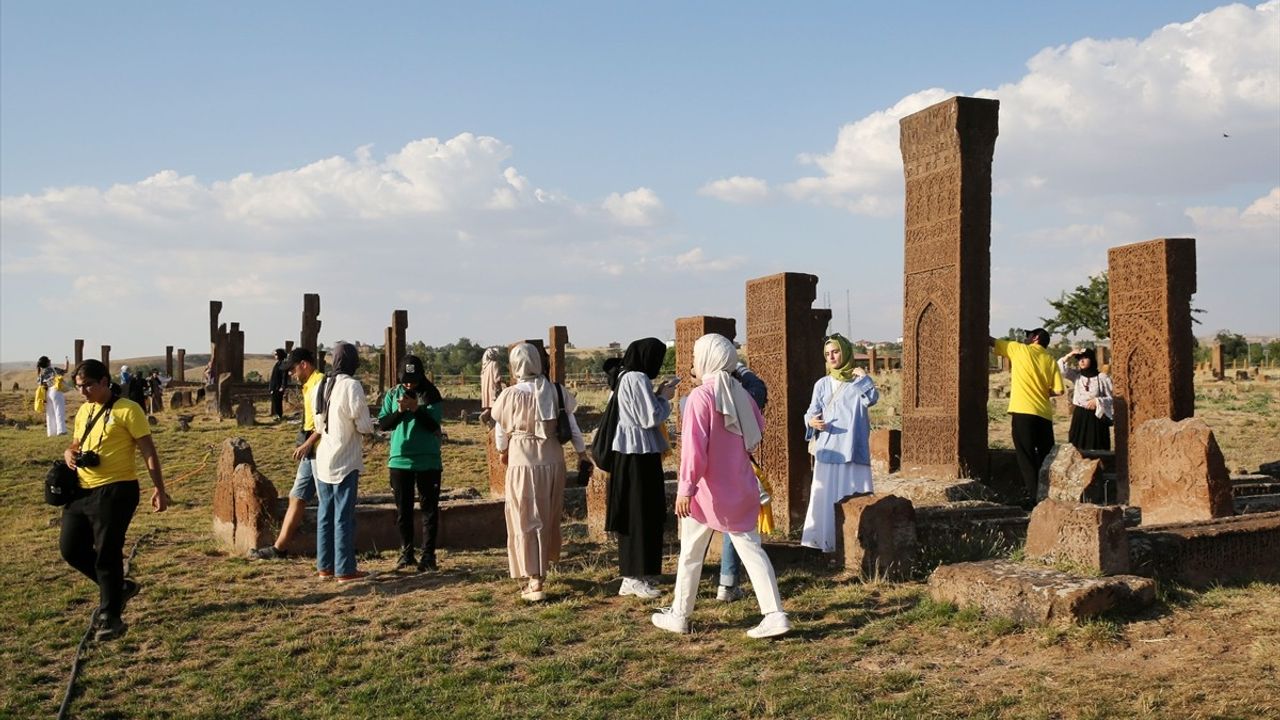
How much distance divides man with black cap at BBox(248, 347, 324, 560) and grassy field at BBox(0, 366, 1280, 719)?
0.56 m

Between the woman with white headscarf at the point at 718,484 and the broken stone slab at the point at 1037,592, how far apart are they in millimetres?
1064

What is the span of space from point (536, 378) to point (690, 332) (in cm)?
335

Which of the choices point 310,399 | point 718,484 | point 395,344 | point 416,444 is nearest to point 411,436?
point 416,444

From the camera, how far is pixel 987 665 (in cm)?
498

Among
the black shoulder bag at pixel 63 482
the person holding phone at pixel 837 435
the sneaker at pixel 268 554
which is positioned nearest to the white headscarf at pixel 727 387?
the person holding phone at pixel 837 435

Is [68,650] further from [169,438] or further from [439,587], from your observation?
[169,438]

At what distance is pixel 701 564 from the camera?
221 inches

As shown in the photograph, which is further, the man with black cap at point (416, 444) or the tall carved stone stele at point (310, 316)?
the tall carved stone stele at point (310, 316)

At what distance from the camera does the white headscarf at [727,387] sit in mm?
5621

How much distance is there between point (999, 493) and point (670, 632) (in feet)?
19.3

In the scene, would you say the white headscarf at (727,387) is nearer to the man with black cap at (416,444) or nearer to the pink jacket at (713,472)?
the pink jacket at (713,472)

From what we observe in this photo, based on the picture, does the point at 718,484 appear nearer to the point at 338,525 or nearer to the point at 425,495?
the point at 425,495

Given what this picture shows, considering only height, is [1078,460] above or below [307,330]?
below

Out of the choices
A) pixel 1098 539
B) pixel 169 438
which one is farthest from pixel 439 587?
pixel 169 438
